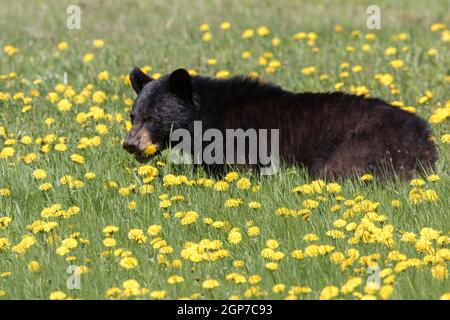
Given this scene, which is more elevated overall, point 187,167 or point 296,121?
point 296,121

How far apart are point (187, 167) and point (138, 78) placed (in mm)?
1082

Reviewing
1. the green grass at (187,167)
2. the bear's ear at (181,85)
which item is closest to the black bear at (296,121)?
the bear's ear at (181,85)

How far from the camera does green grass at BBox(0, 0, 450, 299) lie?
5051mm

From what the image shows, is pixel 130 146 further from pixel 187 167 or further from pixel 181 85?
pixel 181 85

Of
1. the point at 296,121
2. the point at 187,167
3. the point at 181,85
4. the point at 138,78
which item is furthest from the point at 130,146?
the point at 296,121

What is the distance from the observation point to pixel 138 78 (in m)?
7.98

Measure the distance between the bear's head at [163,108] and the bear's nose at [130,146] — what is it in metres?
0.19

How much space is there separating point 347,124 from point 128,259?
2.67 metres

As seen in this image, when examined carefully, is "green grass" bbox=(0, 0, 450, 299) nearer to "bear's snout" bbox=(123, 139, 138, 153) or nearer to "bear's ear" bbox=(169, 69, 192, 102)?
"bear's snout" bbox=(123, 139, 138, 153)

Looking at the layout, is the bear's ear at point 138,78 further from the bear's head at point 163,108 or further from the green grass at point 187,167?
the green grass at point 187,167

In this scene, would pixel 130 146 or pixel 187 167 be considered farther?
pixel 187 167

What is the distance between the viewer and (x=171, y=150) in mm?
7723
